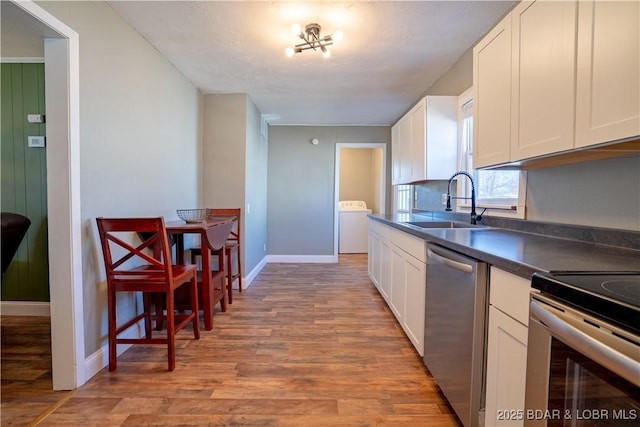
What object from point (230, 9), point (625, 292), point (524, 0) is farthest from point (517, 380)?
point (230, 9)

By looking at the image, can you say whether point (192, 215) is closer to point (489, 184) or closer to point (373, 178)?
point (489, 184)

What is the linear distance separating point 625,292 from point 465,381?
82 cm

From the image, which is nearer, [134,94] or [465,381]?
[465,381]

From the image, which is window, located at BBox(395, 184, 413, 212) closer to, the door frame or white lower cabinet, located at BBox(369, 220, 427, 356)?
white lower cabinet, located at BBox(369, 220, 427, 356)

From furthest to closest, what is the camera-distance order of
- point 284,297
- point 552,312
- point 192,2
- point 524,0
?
point 284,297 < point 192,2 < point 524,0 < point 552,312

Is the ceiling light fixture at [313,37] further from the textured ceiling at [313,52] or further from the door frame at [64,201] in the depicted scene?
the door frame at [64,201]

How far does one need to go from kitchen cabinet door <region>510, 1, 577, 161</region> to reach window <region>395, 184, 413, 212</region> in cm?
273

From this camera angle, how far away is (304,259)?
5242mm

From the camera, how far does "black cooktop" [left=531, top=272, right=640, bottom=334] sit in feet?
1.98

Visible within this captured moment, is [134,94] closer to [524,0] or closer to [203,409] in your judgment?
[203,409]

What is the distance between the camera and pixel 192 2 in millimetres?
Result: 1944

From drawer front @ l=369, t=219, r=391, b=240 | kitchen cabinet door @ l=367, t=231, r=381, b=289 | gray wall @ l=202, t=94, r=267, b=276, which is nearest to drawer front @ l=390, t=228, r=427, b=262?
drawer front @ l=369, t=219, r=391, b=240

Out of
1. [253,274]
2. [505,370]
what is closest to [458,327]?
[505,370]

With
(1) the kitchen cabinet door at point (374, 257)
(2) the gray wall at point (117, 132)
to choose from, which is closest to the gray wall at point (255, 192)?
(2) the gray wall at point (117, 132)
